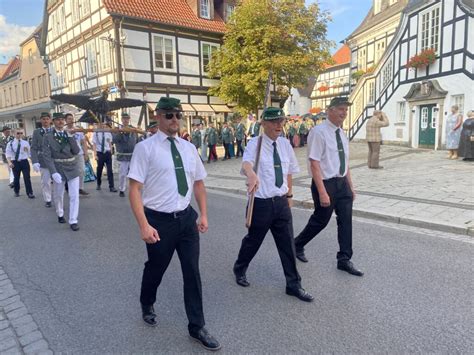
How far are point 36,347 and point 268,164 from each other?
8.22 ft

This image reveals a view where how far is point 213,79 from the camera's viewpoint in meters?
24.1

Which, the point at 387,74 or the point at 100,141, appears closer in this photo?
the point at 100,141

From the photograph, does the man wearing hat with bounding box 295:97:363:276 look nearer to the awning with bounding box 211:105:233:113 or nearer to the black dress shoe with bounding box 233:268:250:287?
the black dress shoe with bounding box 233:268:250:287

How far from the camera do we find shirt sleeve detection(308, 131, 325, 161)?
4.16 meters

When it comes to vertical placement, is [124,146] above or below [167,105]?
below

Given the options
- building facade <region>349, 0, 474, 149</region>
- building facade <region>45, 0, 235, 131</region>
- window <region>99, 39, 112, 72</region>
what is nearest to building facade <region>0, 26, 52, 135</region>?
building facade <region>45, 0, 235, 131</region>

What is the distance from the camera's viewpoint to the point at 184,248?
301 centimetres

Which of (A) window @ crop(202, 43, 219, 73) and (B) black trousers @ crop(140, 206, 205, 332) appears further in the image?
(A) window @ crop(202, 43, 219, 73)

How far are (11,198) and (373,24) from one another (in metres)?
26.7

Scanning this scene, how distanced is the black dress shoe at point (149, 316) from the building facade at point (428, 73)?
15.8m

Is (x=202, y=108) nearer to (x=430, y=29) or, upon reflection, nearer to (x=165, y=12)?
(x=165, y=12)

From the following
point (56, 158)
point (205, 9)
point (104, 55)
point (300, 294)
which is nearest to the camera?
point (300, 294)

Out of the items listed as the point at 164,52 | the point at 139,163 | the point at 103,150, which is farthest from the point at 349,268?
the point at 164,52

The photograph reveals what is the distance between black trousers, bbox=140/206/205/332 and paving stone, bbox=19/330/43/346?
1097 millimetres
